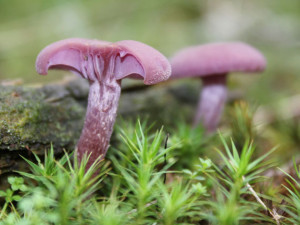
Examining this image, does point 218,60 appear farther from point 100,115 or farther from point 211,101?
point 100,115

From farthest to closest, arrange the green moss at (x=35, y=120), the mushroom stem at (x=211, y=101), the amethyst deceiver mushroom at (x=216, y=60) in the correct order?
the mushroom stem at (x=211, y=101)
the amethyst deceiver mushroom at (x=216, y=60)
the green moss at (x=35, y=120)

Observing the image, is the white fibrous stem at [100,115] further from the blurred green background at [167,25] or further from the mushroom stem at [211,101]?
the blurred green background at [167,25]

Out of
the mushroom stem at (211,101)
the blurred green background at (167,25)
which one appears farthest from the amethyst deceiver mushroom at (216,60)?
the blurred green background at (167,25)

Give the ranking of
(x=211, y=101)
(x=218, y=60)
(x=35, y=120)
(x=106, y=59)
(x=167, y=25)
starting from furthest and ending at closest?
1. (x=167, y=25)
2. (x=211, y=101)
3. (x=218, y=60)
4. (x=35, y=120)
5. (x=106, y=59)

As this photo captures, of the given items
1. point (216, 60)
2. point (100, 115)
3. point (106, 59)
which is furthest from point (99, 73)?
point (216, 60)

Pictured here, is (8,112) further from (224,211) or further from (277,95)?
(277,95)

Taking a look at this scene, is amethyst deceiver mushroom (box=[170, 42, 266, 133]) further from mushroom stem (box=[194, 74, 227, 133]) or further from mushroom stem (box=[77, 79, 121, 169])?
mushroom stem (box=[77, 79, 121, 169])
